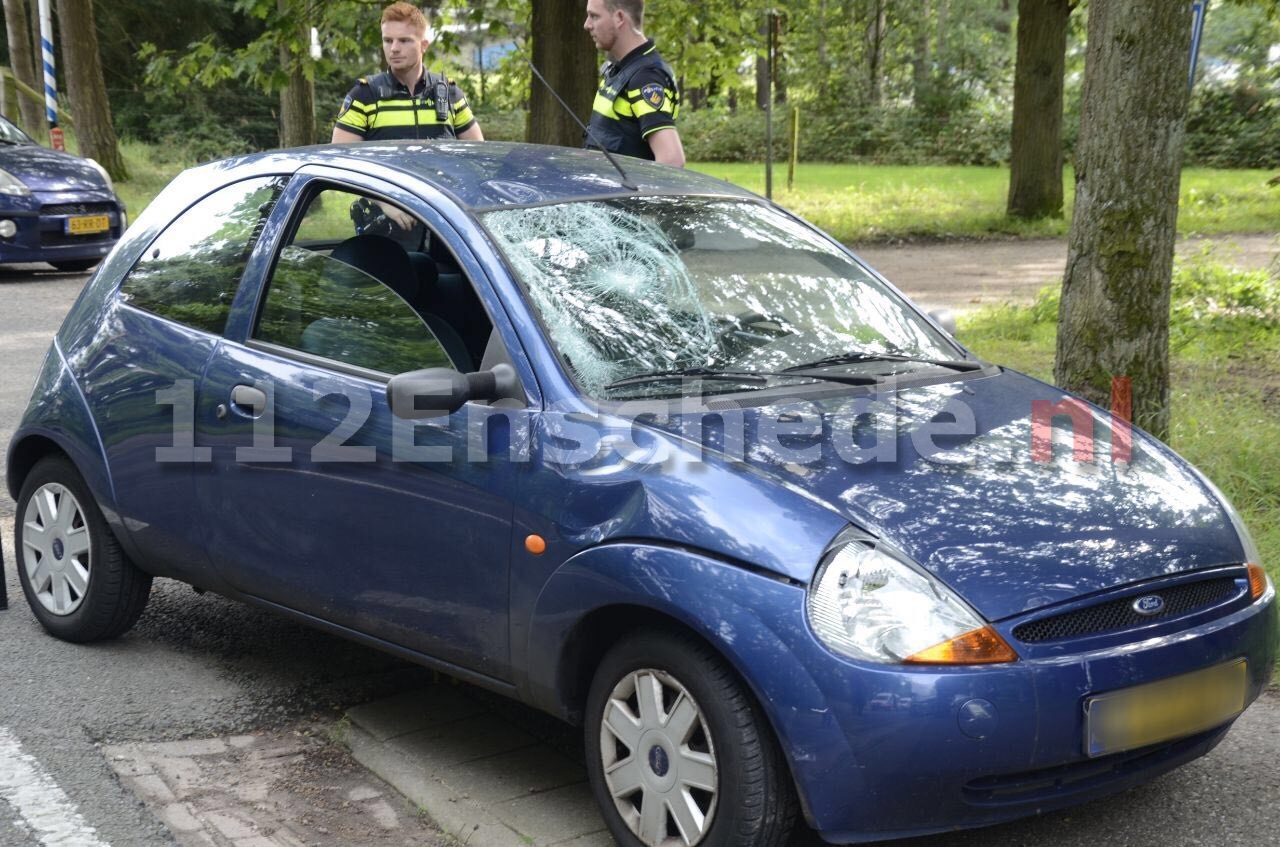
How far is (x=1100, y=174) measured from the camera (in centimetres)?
608

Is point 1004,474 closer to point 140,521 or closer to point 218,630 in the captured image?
point 140,521

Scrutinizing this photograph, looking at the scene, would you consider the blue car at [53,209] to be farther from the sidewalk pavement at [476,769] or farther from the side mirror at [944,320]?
the side mirror at [944,320]

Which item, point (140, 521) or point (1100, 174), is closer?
point (140, 521)

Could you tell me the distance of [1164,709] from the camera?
10.6 ft

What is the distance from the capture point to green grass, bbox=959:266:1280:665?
242 inches

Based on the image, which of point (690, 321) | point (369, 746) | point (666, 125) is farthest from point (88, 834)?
point (666, 125)

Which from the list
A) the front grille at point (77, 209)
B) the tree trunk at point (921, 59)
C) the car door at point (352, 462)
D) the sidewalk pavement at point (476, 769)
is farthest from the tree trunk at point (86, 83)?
the tree trunk at point (921, 59)

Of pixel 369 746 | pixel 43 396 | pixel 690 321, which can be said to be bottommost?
pixel 369 746

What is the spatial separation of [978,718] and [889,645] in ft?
0.74

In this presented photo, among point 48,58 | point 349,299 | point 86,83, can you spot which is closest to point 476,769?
point 349,299

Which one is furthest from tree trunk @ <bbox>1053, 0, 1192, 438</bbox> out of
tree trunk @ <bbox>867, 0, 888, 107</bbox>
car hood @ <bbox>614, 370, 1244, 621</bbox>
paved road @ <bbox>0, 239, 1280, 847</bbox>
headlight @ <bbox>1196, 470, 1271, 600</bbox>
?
tree trunk @ <bbox>867, 0, 888, 107</bbox>

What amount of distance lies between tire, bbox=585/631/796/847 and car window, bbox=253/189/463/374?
1076mm

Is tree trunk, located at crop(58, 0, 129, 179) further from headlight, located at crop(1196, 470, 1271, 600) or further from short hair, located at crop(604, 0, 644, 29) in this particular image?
headlight, located at crop(1196, 470, 1271, 600)

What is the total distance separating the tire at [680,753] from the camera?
311 centimetres
